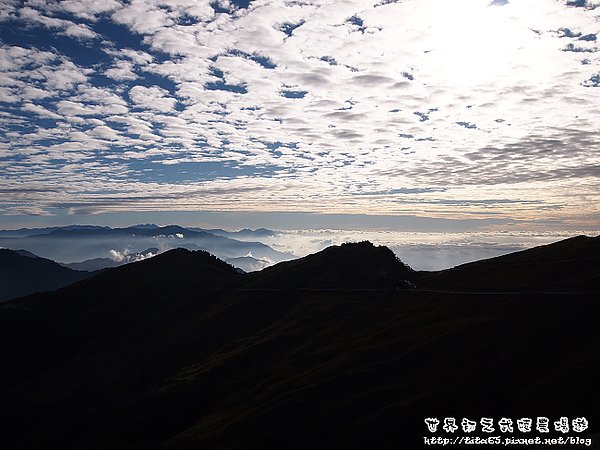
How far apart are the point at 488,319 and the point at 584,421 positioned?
44.4 meters

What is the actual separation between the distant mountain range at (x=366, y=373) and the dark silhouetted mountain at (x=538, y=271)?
78cm

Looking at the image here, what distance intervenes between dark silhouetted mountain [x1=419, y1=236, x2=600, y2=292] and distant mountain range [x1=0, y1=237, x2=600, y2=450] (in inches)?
30.7

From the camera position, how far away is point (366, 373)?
346 ft

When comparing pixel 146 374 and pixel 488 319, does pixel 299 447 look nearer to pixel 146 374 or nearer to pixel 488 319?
pixel 488 319

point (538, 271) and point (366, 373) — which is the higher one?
point (538, 271)

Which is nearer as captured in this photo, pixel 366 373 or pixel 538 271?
pixel 366 373

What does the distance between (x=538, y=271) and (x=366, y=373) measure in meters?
72.3

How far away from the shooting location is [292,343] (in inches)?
6038

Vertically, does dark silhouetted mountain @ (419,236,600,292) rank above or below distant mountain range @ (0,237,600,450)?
above

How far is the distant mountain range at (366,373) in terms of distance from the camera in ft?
275

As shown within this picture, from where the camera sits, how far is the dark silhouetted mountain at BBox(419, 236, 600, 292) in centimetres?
12660

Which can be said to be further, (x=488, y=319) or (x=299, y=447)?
(x=488, y=319)

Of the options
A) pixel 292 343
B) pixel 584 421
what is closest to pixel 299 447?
pixel 584 421

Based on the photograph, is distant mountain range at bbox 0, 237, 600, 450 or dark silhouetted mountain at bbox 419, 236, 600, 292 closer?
distant mountain range at bbox 0, 237, 600, 450
